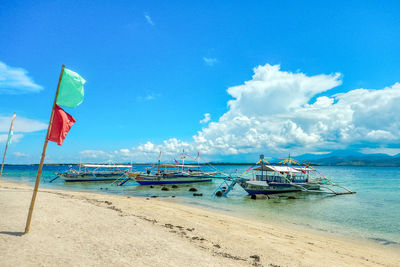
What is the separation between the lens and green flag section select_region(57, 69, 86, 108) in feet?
26.2

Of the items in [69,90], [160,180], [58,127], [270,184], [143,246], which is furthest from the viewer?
[160,180]

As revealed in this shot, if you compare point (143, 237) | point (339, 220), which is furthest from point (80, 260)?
point (339, 220)

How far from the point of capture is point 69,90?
8.02 m

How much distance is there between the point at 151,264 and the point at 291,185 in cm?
3723

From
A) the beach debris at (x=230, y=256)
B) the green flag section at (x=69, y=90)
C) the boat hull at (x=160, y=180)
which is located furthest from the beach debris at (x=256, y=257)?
the boat hull at (x=160, y=180)

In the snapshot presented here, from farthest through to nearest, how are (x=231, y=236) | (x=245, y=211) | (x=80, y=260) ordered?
(x=245, y=211) → (x=231, y=236) → (x=80, y=260)

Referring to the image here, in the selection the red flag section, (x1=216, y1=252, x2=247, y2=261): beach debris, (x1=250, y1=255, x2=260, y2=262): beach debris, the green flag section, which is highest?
the green flag section

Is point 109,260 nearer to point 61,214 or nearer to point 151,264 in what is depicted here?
point 151,264

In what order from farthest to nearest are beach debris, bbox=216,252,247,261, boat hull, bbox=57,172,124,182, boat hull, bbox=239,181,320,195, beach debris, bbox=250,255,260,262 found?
boat hull, bbox=57,172,124,182, boat hull, bbox=239,181,320,195, beach debris, bbox=250,255,260,262, beach debris, bbox=216,252,247,261

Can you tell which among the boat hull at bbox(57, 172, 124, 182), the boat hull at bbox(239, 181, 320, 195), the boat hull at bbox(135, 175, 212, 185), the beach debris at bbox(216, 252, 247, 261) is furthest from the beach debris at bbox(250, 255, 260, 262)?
the boat hull at bbox(57, 172, 124, 182)

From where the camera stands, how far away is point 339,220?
20.8 metres

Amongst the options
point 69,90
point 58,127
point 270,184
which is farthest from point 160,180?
point 69,90

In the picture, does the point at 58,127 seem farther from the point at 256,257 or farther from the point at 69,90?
the point at 256,257

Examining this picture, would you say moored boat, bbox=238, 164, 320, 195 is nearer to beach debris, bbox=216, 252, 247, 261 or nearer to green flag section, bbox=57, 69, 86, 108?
beach debris, bbox=216, 252, 247, 261
